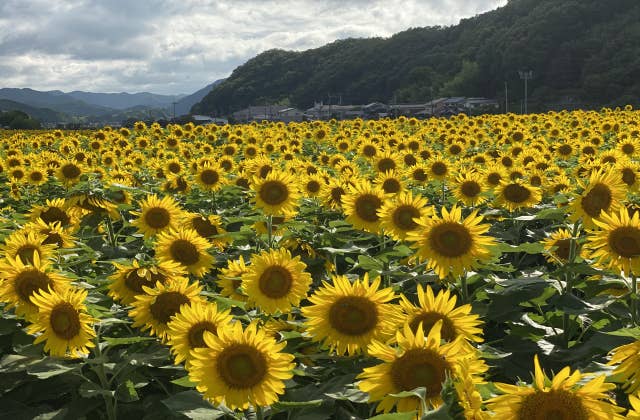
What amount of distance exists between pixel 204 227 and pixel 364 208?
4.93 ft

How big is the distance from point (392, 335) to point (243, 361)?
0.75m

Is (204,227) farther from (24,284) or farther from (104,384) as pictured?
(104,384)


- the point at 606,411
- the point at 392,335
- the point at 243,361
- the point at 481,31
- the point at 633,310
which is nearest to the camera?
the point at 606,411

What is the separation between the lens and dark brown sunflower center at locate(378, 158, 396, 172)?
404 inches

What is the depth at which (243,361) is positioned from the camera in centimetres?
279

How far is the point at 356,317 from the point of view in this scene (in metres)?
3.41

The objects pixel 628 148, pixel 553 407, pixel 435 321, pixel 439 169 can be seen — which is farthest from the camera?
pixel 628 148

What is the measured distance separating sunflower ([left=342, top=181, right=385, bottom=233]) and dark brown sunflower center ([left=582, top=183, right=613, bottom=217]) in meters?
1.78

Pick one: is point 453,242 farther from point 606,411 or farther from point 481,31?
point 481,31

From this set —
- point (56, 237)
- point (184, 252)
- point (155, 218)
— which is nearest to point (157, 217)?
point (155, 218)

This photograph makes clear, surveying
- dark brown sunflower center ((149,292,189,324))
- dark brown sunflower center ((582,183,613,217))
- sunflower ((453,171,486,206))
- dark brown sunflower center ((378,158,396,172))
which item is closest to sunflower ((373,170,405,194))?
sunflower ((453,171,486,206))

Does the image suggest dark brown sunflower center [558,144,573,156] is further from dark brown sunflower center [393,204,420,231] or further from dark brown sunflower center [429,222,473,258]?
dark brown sunflower center [429,222,473,258]

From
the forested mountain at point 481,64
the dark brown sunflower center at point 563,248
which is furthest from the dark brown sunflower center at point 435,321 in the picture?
the forested mountain at point 481,64

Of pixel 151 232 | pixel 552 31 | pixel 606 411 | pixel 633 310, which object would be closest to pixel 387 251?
pixel 633 310
